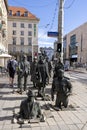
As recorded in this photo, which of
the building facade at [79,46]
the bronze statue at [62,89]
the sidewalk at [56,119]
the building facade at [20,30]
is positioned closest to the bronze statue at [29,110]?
the sidewalk at [56,119]

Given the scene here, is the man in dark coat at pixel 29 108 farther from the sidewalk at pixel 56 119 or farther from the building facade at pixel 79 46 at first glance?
the building facade at pixel 79 46

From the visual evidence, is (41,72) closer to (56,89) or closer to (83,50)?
(56,89)

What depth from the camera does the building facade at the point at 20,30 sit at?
8044cm

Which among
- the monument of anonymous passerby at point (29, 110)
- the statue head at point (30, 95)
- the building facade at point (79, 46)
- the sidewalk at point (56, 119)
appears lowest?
the sidewalk at point (56, 119)

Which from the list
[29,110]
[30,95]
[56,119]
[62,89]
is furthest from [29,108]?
[62,89]

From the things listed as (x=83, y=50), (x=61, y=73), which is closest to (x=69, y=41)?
(x=83, y=50)

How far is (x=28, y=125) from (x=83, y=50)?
7433 cm

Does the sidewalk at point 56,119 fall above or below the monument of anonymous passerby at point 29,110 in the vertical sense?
below

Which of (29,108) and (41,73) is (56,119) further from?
(41,73)

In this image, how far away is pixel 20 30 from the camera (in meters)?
84.2

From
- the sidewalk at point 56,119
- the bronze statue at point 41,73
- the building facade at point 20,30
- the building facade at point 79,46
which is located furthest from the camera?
the building facade at point 20,30

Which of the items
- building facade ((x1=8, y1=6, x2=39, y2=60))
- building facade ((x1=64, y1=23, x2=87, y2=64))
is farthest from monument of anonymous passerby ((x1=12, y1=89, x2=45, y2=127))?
building facade ((x1=8, y1=6, x2=39, y2=60))

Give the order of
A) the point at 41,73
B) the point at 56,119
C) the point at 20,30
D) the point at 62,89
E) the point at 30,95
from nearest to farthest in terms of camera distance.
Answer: the point at 30,95, the point at 56,119, the point at 62,89, the point at 41,73, the point at 20,30

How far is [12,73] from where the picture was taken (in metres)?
14.5
